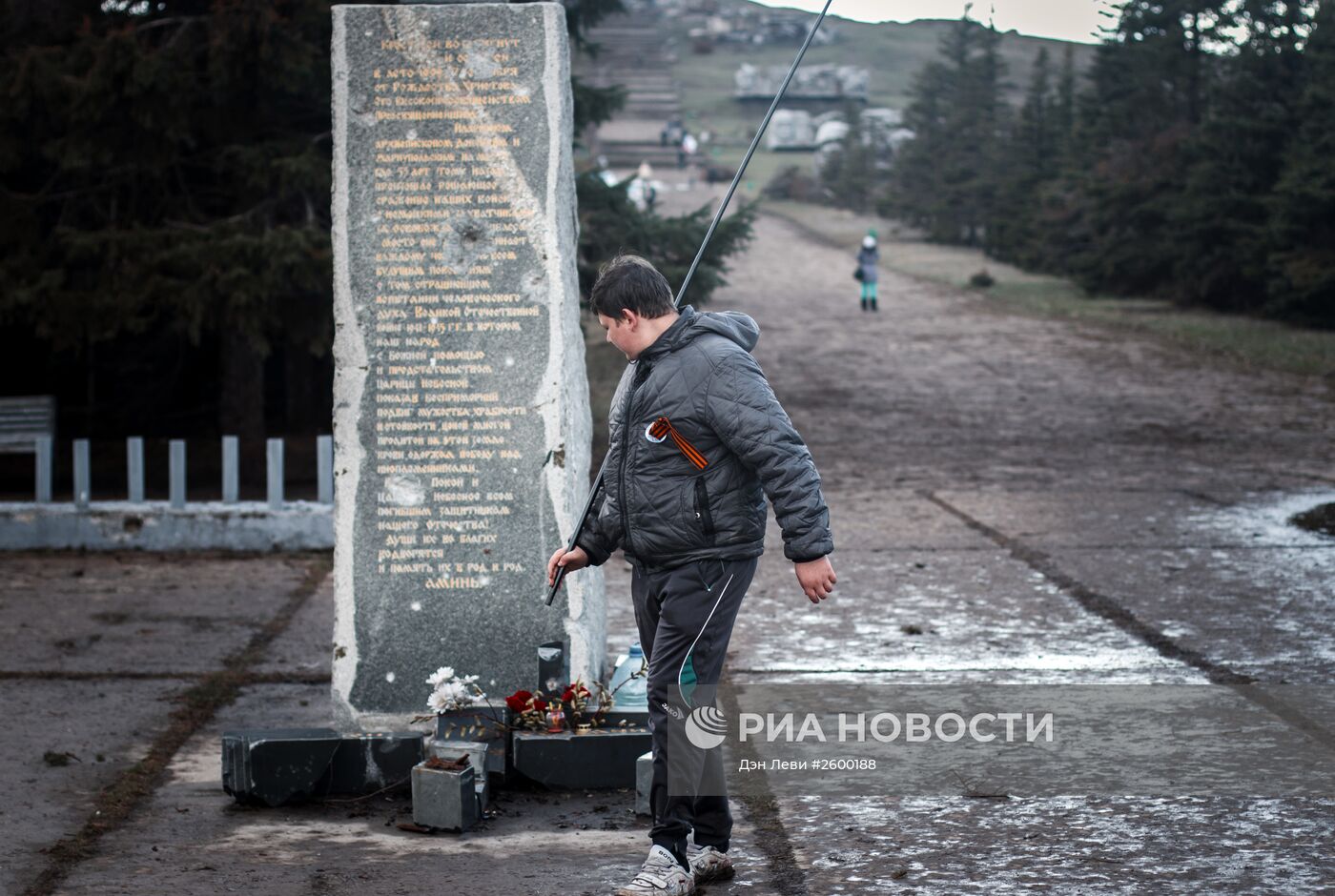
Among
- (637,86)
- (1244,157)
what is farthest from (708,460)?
(637,86)

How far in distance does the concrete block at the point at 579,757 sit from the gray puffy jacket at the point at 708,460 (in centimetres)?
117

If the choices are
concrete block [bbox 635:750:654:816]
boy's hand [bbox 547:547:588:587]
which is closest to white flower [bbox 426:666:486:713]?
concrete block [bbox 635:750:654:816]

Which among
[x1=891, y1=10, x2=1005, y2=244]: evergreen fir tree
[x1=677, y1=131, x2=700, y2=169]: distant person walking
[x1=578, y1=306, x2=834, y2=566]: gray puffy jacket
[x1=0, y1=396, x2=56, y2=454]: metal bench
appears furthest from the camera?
[x1=677, y1=131, x2=700, y2=169]: distant person walking

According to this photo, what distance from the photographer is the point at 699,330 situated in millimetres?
4391

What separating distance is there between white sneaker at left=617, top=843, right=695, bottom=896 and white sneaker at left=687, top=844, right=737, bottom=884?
0.24ft

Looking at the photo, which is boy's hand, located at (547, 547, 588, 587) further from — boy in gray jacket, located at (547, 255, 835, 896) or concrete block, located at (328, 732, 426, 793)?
concrete block, located at (328, 732, 426, 793)

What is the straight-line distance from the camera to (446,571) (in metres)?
5.84

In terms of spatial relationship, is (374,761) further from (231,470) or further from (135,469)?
(135,469)

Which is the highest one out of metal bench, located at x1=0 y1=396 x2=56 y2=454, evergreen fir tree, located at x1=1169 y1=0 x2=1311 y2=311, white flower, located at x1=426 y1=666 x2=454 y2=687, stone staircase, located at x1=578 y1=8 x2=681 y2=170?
stone staircase, located at x1=578 y1=8 x2=681 y2=170

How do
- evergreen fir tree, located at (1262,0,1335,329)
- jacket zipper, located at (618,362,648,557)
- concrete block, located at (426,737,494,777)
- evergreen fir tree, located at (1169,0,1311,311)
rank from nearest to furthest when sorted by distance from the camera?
1. jacket zipper, located at (618,362,648,557)
2. concrete block, located at (426,737,494,777)
3. evergreen fir tree, located at (1262,0,1335,329)
4. evergreen fir tree, located at (1169,0,1311,311)

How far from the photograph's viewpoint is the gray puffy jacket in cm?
416

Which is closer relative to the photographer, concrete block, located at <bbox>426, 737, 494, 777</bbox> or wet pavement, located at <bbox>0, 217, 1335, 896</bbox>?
wet pavement, located at <bbox>0, 217, 1335, 896</bbox>

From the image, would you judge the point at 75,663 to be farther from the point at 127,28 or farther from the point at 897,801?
the point at 127,28

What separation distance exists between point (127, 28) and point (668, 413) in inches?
328
